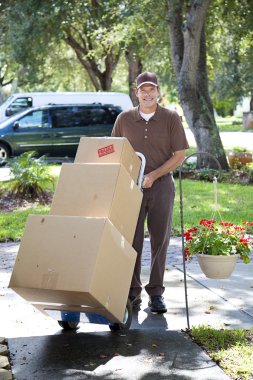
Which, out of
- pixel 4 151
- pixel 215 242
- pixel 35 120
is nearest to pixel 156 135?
pixel 215 242

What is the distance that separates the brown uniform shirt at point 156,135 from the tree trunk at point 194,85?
1082cm

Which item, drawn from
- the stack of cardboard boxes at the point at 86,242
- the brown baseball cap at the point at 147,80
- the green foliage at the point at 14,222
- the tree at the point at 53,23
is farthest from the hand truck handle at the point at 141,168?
the tree at the point at 53,23

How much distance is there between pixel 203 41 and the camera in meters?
18.1

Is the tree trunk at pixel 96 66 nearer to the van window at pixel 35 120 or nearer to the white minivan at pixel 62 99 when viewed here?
the white minivan at pixel 62 99

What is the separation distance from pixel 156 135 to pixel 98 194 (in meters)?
1.07

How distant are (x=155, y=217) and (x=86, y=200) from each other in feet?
3.63

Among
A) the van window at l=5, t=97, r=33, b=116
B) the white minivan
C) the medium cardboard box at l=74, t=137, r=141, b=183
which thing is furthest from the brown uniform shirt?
the van window at l=5, t=97, r=33, b=116

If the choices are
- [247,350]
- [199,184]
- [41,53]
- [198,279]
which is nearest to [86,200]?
[247,350]

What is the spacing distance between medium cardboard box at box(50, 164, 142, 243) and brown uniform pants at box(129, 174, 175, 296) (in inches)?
28.5

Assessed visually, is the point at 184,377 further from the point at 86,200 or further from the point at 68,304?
the point at 86,200

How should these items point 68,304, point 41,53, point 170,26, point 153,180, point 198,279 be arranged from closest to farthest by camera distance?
point 68,304 → point 153,180 → point 198,279 → point 170,26 → point 41,53

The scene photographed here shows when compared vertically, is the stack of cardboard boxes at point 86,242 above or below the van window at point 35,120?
above

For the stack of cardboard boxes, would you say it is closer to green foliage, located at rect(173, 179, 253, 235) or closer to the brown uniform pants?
the brown uniform pants

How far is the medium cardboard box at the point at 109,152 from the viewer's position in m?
5.70
